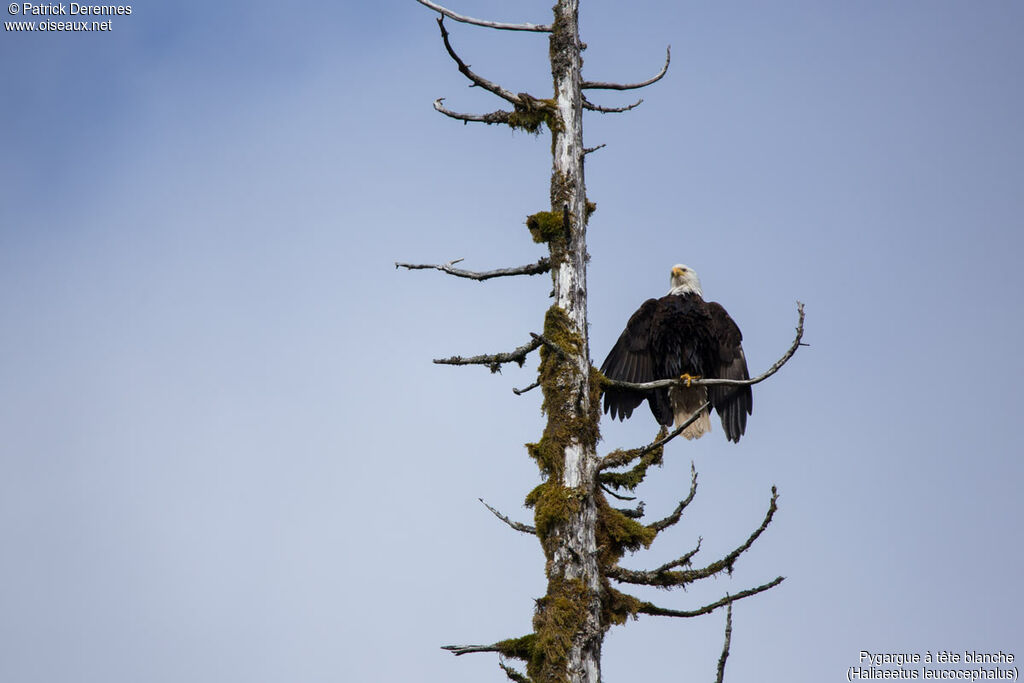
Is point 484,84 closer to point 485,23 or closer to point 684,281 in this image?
point 485,23

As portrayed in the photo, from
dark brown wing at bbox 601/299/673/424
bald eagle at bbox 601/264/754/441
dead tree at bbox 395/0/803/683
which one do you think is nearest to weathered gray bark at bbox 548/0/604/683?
dead tree at bbox 395/0/803/683

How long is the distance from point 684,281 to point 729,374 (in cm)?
146

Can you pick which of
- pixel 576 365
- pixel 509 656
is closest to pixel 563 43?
pixel 576 365

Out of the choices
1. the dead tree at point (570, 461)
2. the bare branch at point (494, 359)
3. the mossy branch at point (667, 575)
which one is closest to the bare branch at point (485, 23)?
the dead tree at point (570, 461)

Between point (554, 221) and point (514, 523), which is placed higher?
point (554, 221)

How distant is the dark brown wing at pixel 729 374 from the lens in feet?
23.1

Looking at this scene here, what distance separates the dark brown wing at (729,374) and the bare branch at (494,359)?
6.09 feet

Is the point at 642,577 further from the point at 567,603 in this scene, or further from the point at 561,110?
the point at 561,110

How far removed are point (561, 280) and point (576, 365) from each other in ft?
1.74

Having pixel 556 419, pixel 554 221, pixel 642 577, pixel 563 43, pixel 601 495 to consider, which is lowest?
pixel 642 577

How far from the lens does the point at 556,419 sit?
18.0 feet

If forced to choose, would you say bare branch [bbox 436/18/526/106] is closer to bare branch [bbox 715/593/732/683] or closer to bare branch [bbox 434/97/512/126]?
bare branch [bbox 434/97/512/126]

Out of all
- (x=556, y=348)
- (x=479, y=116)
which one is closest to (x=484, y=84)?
(x=479, y=116)

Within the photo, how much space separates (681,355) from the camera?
7559 millimetres
